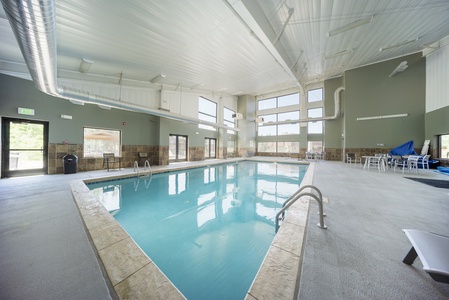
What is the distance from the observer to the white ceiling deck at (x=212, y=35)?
124 inches

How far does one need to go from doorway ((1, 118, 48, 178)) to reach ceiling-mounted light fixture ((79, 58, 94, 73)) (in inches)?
88.7

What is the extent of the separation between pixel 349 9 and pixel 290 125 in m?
8.63

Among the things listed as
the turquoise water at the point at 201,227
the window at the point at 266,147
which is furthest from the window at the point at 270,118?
the turquoise water at the point at 201,227

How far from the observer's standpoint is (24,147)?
470 cm

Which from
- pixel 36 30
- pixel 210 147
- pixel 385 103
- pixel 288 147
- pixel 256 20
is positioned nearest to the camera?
pixel 36 30

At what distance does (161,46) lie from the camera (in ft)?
13.7

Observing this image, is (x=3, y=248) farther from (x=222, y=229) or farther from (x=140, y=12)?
(x=140, y=12)

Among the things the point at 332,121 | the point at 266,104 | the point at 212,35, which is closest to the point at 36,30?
the point at 212,35

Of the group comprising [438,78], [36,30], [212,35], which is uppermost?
[212,35]

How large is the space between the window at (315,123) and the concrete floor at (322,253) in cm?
962

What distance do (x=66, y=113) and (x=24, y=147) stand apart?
1488mm

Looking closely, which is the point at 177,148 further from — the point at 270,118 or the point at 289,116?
the point at 289,116

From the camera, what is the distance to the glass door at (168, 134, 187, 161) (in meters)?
8.82

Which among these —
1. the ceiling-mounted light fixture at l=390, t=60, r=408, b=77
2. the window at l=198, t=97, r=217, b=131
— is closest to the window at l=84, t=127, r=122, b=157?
the window at l=198, t=97, r=217, b=131
